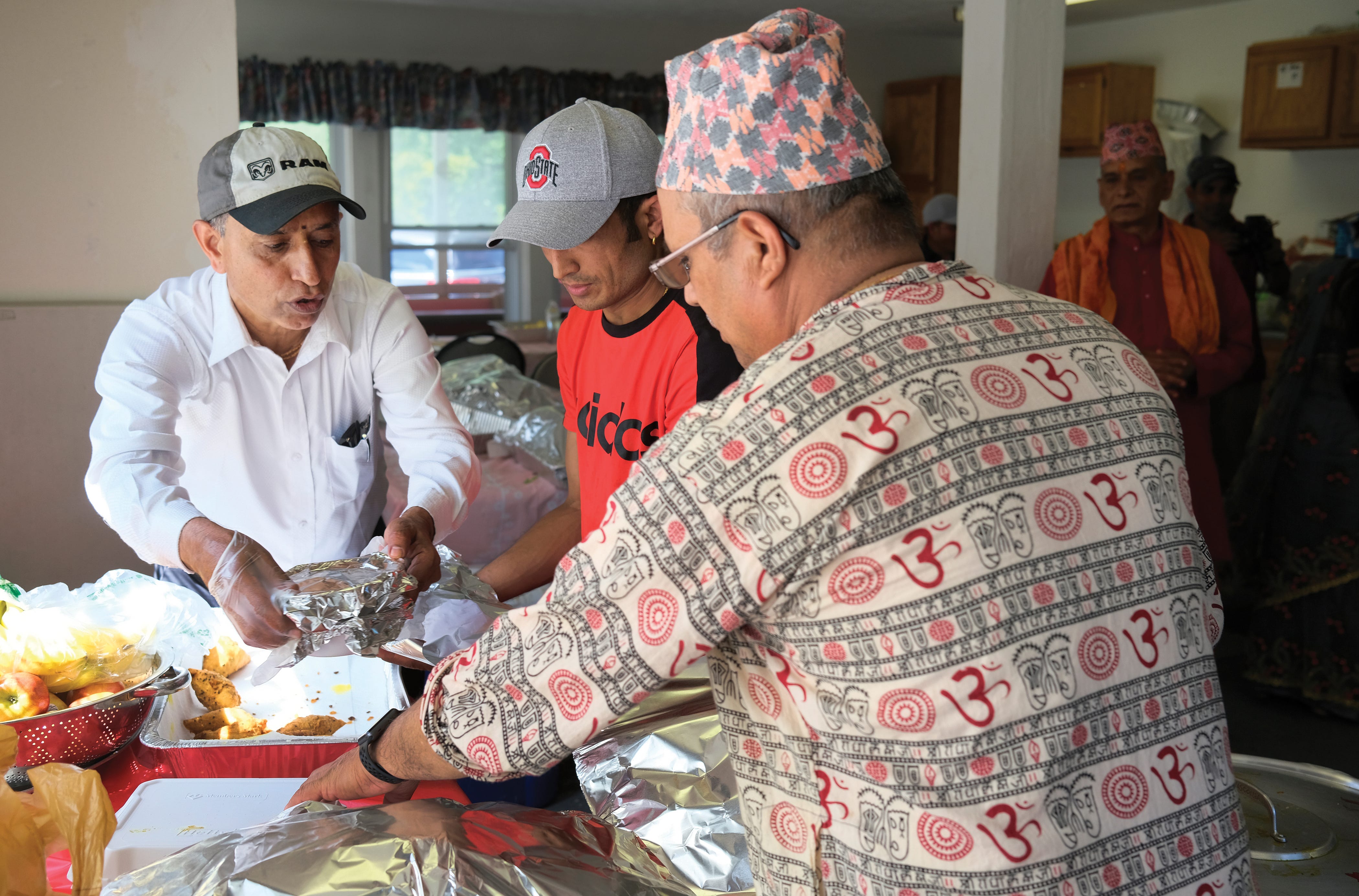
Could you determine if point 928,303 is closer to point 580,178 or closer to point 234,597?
point 580,178

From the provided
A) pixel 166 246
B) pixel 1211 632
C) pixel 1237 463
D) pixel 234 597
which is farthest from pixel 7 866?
pixel 1237 463

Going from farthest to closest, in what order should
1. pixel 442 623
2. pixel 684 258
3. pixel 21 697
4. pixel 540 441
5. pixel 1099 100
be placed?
pixel 1099 100 < pixel 540 441 < pixel 442 623 < pixel 21 697 < pixel 684 258

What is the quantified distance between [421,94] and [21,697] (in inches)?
239

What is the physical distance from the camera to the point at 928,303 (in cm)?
80

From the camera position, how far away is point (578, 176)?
4.84ft

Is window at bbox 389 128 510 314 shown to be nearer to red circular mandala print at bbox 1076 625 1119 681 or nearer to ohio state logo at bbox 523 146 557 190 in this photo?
ohio state logo at bbox 523 146 557 190

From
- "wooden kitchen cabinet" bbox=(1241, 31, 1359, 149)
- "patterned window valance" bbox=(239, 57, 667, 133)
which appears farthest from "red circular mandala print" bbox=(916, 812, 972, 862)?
"wooden kitchen cabinet" bbox=(1241, 31, 1359, 149)

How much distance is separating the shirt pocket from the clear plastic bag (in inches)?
13.5

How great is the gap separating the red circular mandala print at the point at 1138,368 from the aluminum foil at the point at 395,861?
63 cm

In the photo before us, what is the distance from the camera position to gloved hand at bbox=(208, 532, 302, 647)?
1.36 meters

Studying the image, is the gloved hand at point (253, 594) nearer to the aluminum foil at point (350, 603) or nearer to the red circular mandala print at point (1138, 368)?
the aluminum foil at point (350, 603)

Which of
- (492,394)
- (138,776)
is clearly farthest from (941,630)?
(492,394)

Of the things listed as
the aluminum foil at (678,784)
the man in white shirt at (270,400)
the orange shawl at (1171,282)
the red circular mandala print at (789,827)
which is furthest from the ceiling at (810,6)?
the red circular mandala print at (789,827)

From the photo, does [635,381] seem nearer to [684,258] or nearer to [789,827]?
[684,258]
